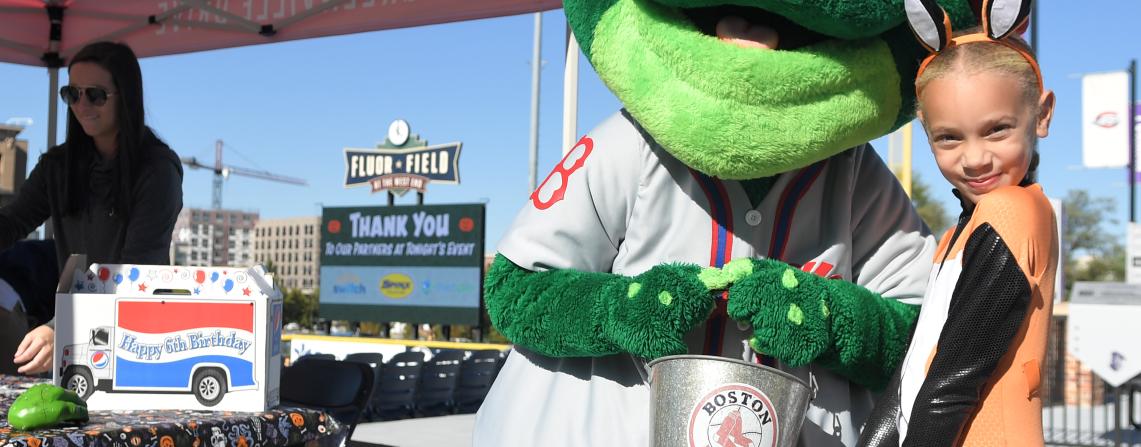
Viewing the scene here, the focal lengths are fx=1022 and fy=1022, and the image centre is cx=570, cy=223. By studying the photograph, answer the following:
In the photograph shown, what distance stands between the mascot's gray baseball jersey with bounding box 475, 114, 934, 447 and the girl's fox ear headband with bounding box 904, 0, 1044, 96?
0.38 meters

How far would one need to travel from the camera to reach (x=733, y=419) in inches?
54.9

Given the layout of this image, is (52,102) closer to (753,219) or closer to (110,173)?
(110,173)

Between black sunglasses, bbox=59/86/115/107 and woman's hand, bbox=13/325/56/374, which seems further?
black sunglasses, bbox=59/86/115/107

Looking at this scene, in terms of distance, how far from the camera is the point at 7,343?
268cm

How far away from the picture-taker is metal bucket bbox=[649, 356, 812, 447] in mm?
1396

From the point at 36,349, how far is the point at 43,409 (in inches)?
26.7

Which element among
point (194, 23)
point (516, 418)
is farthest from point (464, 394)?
point (516, 418)

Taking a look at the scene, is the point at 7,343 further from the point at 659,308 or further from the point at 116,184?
the point at 659,308

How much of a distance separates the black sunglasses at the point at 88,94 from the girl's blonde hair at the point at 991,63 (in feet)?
7.15

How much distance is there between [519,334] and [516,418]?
16cm

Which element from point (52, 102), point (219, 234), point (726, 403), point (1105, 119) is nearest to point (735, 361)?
point (726, 403)

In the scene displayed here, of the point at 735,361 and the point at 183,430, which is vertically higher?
the point at 735,361

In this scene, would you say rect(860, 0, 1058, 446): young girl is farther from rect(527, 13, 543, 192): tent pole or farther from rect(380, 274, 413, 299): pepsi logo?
rect(527, 13, 543, 192): tent pole

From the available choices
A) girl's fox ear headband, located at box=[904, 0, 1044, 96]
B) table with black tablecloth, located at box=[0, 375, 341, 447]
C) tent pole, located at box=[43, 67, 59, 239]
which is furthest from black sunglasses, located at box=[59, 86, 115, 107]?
tent pole, located at box=[43, 67, 59, 239]
